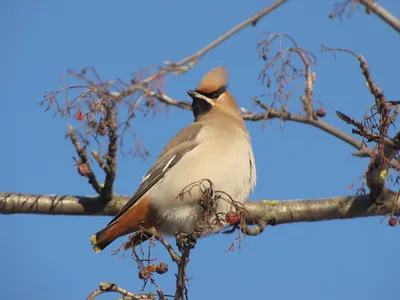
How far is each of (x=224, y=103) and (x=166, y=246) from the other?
217 cm

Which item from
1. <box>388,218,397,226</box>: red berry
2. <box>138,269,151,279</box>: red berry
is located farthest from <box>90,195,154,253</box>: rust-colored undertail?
<box>388,218,397,226</box>: red berry

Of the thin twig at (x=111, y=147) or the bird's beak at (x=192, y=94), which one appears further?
the bird's beak at (x=192, y=94)

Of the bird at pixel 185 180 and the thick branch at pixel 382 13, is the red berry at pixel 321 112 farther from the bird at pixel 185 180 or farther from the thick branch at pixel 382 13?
the thick branch at pixel 382 13

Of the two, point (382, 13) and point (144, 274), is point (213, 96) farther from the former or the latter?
point (144, 274)

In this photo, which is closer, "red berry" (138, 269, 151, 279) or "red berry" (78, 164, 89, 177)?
"red berry" (138, 269, 151, 279)

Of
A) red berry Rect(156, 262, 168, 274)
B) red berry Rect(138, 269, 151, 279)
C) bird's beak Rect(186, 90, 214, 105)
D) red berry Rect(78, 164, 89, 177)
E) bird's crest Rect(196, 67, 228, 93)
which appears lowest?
red berry Rect(138, 269, 151, 279)

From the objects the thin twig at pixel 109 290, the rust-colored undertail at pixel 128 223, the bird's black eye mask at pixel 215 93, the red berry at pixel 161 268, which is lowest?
the thin twig at pixel 109 290

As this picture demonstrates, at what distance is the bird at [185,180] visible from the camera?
14.1ft

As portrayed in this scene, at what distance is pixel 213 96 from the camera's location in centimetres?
535

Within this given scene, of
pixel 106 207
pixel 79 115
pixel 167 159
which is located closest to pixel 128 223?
pixel 106 207

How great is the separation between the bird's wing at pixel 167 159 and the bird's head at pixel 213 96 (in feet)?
1.31

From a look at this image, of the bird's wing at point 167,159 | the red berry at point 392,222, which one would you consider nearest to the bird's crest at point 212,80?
the bird's wing at point 167,159

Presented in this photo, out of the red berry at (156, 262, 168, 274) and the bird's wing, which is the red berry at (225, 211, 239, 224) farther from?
the bird's wing

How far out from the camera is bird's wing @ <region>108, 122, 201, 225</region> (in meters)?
4.43
